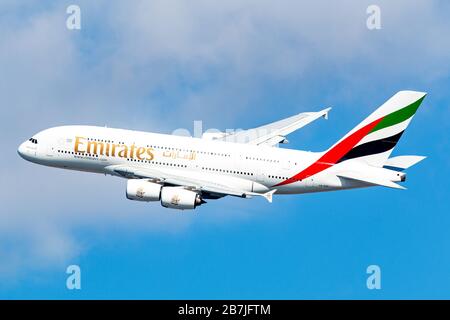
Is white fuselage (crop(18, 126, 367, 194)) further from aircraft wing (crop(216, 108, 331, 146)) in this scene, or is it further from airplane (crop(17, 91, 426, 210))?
aircraft wing (crop(216, 108, 331, 146))

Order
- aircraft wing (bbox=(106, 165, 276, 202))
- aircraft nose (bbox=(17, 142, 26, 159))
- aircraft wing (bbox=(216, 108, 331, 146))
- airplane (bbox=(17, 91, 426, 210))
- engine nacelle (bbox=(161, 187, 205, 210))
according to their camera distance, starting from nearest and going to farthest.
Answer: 1. engine nacelle (bbox=(161, 187, 205, 210))
2. aircraft wing (bbox=(106, 165, 276, 202))
3. airplane (bbox=(17, 91, 426, 210))
4. aircraft nose (bbox=(17, 142, 26, 159))
5. aircraft wing (bbox=(216, 108, 331, 146))

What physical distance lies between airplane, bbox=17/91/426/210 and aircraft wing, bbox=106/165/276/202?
10 centimetres

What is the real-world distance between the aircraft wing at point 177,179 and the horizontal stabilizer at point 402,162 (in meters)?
12.0

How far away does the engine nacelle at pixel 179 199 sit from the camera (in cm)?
10919

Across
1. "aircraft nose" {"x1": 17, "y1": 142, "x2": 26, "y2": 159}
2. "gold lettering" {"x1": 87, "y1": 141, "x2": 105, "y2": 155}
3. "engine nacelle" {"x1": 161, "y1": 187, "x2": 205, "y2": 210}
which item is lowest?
"engine nacelle" {"x1": 161, "y1": 187, "x2": 205, "y2": 210}

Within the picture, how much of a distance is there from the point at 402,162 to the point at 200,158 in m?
19.8

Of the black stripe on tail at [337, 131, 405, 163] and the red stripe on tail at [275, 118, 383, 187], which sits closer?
the red stripe on tail at [275, 118, 383, 187]

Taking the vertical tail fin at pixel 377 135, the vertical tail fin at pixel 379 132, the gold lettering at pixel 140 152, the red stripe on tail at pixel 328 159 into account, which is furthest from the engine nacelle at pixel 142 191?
the vertical tail fin at pixel 379 132

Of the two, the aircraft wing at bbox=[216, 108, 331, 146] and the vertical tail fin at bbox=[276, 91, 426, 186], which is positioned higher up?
the aircraft wing at bbox=[216, 108, 331, 146]

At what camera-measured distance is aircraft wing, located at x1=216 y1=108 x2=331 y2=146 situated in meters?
123

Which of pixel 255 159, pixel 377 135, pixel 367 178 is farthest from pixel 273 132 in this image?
pixel 367 178

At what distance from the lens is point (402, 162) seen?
113 metres

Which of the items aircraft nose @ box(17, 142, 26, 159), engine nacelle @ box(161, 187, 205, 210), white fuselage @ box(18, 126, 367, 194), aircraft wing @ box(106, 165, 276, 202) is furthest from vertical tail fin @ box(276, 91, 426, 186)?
aircraft nose @ box(17, 142, 26, 159)

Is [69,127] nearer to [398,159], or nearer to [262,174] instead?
[262,174]
